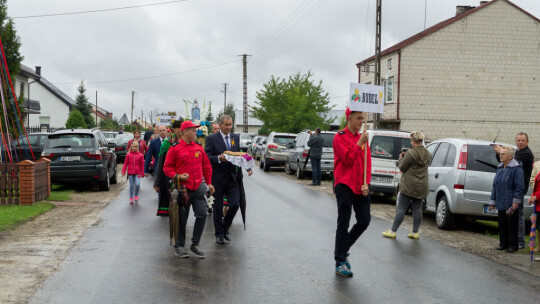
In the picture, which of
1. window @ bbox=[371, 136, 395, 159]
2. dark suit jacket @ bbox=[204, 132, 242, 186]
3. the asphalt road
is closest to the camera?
the asphalt road

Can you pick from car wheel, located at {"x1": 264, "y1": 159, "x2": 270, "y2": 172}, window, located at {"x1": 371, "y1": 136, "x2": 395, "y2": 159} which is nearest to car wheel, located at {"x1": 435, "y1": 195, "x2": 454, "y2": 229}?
window, located at {"x1": 371, "y1": 136, "x2": 395, "y2": 159}

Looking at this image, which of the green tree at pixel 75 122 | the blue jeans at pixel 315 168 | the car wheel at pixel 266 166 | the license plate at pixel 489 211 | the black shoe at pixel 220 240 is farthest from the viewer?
the green tree at pixel 75 122

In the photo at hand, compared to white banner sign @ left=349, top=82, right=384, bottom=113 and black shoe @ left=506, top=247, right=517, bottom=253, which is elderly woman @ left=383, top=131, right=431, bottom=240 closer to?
black shoe @ left=506, top=247, right=517, bottom=253

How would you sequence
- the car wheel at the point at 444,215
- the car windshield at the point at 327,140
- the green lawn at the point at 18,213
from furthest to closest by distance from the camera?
the car windshield at the point at 327,140, the car wheel at the point at 444,215, the green lawn at the point at 18,213

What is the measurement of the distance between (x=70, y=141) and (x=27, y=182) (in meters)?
3.84

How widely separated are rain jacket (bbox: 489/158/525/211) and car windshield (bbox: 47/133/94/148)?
37.5 feet

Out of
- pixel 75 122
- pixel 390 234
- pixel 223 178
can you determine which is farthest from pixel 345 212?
pixel 75 122

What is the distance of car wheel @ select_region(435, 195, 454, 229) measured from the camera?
10188 mm

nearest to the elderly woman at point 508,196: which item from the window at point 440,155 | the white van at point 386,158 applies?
the window at point 440,155

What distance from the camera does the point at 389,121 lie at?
36312 millimetres

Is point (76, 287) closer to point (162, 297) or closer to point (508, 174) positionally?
point (162, 297)

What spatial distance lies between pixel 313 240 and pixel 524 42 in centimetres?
3119

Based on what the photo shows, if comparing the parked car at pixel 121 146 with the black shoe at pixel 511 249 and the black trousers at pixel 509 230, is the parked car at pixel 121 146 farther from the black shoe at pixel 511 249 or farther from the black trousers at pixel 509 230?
the black shoe at pixel 511 249

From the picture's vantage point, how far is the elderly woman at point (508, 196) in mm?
8445
